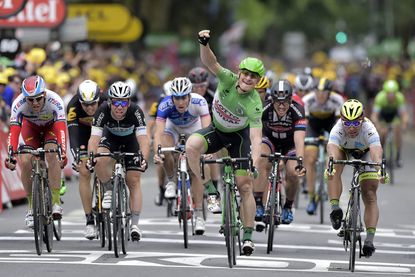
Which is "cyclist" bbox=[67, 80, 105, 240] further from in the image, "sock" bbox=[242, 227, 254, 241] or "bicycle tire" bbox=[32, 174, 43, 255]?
"sock" bbox=[242, 227, 254, 241]

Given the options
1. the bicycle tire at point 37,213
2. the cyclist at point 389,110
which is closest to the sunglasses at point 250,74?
the bicycle tire at point 37,213

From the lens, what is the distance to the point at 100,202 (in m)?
15.6

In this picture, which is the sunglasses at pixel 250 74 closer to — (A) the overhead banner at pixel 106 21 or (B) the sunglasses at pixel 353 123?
(B) the sunglasses at pixel 353 123

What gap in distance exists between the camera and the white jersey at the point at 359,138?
14531mm

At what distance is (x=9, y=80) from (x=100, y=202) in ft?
26.7

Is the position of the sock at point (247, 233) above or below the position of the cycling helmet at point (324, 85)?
below

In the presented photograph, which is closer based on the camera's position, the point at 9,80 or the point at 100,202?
the point at 100,202

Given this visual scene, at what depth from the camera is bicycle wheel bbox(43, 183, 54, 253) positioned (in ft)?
48.9

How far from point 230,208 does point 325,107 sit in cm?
633

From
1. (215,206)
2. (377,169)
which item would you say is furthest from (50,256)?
(377,169)

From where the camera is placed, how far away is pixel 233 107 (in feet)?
48.1

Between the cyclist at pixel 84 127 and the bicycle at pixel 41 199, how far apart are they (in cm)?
63

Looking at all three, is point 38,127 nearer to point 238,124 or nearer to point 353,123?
point 238,124

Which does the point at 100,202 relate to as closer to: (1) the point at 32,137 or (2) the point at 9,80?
(1) the point at 32,137
